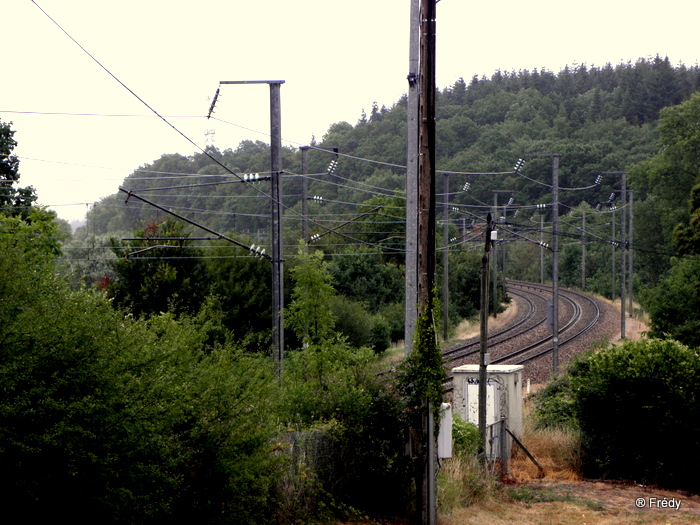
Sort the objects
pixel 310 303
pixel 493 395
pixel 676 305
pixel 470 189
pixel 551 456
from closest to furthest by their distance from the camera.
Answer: pixel 310 303, pixel 493 395, pixel 551 456, pixel 676 305, pixel 470 189

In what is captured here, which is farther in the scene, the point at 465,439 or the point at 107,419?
the point at 465,439

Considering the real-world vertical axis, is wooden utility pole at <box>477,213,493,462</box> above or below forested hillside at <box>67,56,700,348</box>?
below

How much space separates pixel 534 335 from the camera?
45.3 m

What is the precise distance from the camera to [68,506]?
23.6 feet

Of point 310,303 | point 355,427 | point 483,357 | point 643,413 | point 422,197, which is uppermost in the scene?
point 422,197

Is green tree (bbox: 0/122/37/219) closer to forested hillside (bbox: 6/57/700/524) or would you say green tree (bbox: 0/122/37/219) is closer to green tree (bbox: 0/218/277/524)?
forested hillside (bbox: 6/57/700/524)

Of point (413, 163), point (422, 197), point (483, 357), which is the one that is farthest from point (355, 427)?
point (483, 357)

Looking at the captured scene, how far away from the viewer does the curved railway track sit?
3550 centimetres

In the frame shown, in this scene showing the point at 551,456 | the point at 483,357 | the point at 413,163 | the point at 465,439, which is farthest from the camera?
the point at 551,456

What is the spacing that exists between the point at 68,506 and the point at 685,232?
1096 inches

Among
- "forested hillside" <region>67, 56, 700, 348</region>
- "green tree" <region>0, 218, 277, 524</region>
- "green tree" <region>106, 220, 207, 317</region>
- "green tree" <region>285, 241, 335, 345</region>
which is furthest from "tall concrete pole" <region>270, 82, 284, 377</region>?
"forested hillside" <region>67, 56, 700, 348</region>

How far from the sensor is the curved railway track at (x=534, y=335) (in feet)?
116

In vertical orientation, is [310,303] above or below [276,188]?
below

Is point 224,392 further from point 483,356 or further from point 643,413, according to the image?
point 643,413
